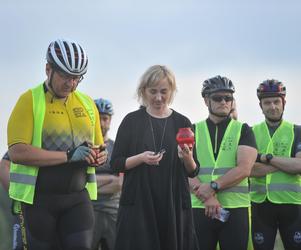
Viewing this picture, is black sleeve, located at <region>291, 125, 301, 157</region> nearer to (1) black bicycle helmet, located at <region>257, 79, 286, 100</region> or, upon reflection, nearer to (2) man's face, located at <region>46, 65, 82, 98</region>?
(1) black bicycle helmet, located at <region>257, 79, 286, 100</region>

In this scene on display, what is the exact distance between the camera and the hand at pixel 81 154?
6379 mm

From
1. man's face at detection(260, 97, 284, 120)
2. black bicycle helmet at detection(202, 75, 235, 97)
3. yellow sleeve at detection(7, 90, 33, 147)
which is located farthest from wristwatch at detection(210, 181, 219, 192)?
yellow sleeve at detection(7, 90, 33, 147)

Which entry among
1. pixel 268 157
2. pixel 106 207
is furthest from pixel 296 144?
pixel 106 207

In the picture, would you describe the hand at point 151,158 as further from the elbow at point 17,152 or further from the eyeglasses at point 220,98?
the eyeglasses at point 220,98

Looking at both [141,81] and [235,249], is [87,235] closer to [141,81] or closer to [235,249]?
[141,81]

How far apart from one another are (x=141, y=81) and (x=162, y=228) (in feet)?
4.76

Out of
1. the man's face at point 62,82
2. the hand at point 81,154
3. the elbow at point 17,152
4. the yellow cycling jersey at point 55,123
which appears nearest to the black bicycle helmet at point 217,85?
the yellow cycling jersey at point 55,123

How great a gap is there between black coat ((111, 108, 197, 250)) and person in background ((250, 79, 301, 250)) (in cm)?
240

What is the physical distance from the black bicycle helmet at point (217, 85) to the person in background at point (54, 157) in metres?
2.26

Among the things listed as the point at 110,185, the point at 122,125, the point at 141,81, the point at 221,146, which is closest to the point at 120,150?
the point at 122,125

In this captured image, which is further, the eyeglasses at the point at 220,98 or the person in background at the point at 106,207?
the person in background at the point at 106,207

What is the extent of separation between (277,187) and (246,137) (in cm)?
109

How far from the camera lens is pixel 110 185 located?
9.38 metres

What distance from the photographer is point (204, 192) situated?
810 centimetres
